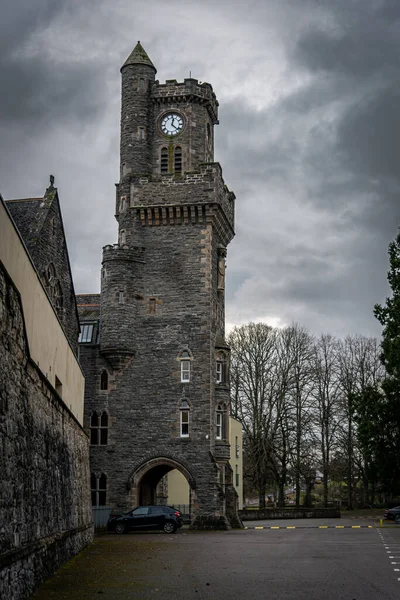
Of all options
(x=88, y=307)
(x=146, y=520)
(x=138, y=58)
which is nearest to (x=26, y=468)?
(x=146, y=520)

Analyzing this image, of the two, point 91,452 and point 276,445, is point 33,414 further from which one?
point 276,445

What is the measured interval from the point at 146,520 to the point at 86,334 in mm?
10908

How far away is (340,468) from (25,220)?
40.2m

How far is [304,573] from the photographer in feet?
53.0

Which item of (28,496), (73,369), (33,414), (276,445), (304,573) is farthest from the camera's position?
(276,445)

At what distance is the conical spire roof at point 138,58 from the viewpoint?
4325 centimetres

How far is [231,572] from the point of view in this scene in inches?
643

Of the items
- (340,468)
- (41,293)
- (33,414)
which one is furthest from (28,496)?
(340,468)

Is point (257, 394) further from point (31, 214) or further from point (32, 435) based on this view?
point (32, 435)

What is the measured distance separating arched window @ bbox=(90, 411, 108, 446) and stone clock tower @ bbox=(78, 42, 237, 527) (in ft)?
0.16

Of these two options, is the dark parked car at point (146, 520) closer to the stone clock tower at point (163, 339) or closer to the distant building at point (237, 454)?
the stone clock tower at point (163, 339)

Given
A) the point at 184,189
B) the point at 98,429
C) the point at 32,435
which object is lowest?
the point at 32,435

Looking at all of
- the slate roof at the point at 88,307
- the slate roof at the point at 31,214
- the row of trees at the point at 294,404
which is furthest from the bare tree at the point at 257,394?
the slate roof at the point at 31,214

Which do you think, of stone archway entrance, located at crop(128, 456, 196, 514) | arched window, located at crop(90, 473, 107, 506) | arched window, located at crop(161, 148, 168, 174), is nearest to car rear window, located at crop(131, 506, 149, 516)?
stone archway entrance, located at crop(128, 456, 196, 514)
